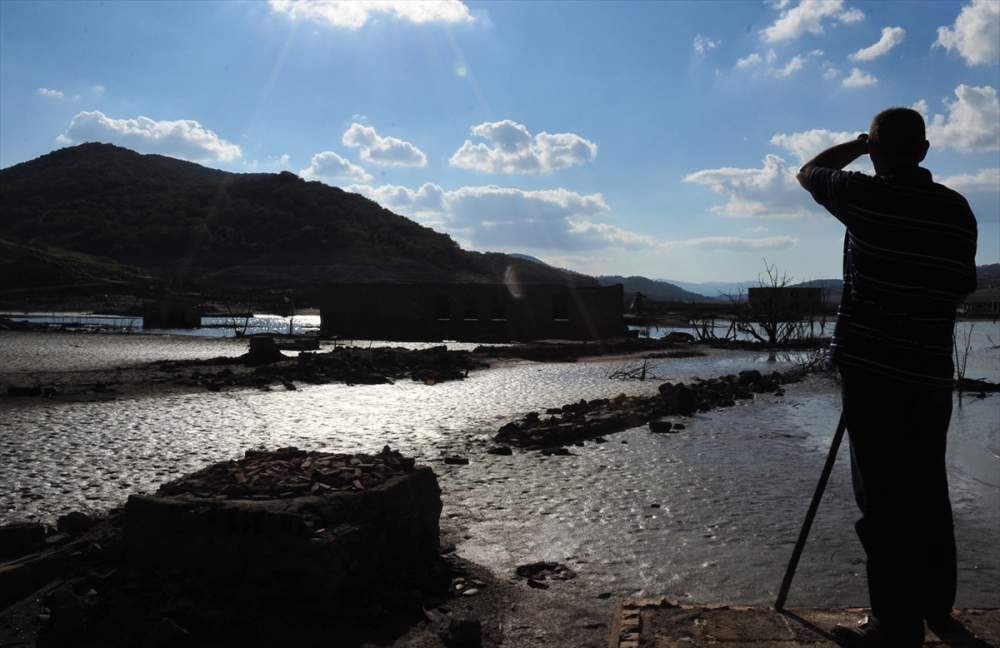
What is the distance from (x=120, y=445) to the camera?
357 inches

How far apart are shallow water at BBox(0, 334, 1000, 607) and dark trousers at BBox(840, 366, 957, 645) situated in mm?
1839

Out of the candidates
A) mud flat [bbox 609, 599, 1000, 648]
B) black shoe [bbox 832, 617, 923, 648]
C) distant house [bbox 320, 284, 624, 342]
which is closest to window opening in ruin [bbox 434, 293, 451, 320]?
distant house [bbox 320, 284, 624, 342]

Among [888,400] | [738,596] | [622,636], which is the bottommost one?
[738,596]

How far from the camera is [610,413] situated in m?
11.6

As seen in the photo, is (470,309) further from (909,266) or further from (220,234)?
(220,234)

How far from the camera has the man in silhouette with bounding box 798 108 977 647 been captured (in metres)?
2.85

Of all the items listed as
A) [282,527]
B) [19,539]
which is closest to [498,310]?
[19,539]

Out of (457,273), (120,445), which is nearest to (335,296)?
(120,445)

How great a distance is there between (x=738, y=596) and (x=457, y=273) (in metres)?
78.0

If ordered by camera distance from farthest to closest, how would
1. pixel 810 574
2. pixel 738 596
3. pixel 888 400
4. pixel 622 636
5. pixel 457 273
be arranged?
1. pixel 457 273
2. pixel 810 574
3. pixel 738 596
4. pixel 622 636
5. pixel 888 400

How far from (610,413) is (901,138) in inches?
353

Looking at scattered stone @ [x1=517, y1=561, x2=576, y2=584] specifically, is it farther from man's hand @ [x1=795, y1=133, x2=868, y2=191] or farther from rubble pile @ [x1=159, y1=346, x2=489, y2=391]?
rubble pile @ [x1=159, y1=346, x2=489, y2=391]

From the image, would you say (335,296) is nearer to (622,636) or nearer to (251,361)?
(251,361)

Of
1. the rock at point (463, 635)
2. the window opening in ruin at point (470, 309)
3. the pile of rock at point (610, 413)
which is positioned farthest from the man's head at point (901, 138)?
the window opening in ruin at point (470, 309)
